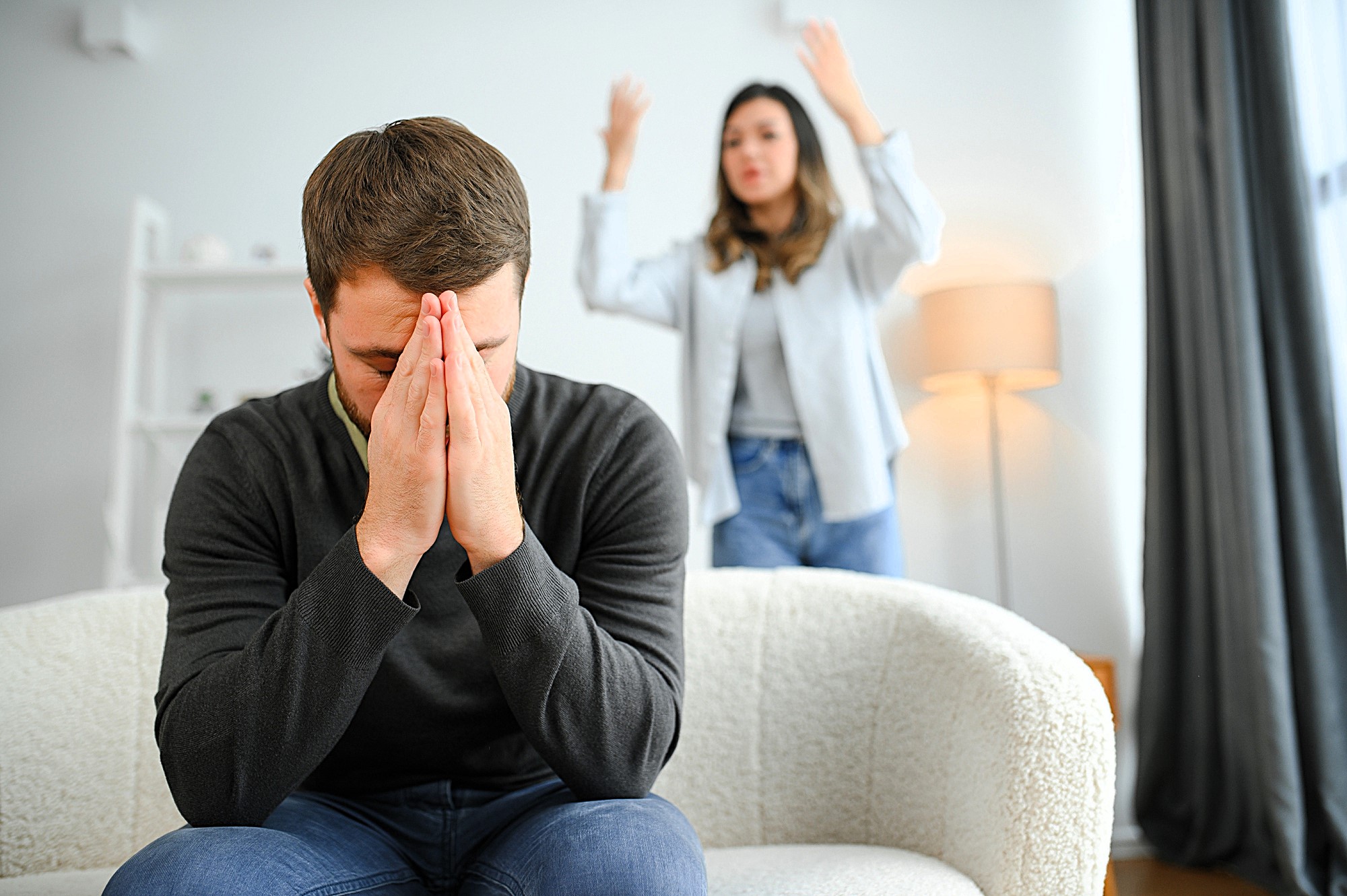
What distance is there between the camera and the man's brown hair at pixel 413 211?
30.8 inches

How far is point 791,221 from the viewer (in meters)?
1.97

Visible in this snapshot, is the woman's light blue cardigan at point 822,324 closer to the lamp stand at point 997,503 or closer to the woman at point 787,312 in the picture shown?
the woman at point 787,312

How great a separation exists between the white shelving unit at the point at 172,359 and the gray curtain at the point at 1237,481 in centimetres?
206

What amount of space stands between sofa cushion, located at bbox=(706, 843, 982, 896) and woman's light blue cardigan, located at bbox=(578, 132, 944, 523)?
2.66ft

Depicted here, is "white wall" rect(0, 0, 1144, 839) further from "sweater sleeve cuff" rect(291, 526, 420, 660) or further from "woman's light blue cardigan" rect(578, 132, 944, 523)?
"sweater sleeve cuff" rect(291, 526, 420, 660)

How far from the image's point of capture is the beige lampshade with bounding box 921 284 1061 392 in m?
2.52

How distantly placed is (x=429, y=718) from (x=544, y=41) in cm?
242

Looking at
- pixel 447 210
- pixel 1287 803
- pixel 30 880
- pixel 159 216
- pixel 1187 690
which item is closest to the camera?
pixel 447 210

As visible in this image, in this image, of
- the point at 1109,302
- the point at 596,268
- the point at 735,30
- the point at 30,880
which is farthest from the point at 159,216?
the point at 1109,302

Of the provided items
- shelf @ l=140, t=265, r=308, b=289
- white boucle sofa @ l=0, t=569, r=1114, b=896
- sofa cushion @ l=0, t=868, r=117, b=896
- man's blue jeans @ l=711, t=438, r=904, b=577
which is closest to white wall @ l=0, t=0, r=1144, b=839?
shelf @ l=140, t=265, r=308, b=289

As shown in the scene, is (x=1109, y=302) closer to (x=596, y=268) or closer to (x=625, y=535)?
(x=596, y=268)

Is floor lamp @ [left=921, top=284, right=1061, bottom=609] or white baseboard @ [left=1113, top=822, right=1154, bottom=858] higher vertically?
floor lamp @ [left=921, top=284, right=1061, bottom=609]

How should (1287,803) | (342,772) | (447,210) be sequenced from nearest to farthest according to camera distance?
(447,210)
(342,772)
(1287,803)

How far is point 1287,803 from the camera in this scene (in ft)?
6.19
